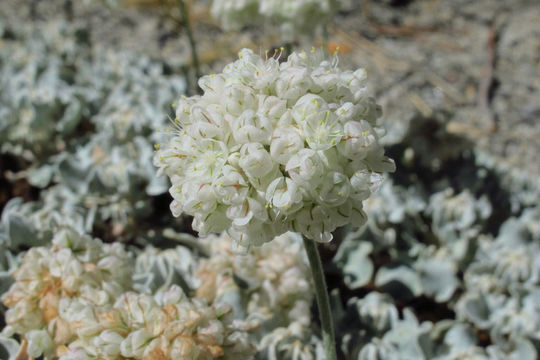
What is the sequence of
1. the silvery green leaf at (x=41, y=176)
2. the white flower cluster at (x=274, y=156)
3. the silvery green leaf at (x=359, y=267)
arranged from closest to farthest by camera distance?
the white flower cluster at (x=274, y=156) → the silvery green leaf at (x=359, y=267) → the silvery green leaf at (x=41, y=176)

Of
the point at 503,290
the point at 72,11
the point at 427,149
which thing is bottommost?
the point at 503,290

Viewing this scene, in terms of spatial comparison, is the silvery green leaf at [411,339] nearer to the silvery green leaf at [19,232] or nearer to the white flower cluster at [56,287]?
the white flower cluster at [56,287]

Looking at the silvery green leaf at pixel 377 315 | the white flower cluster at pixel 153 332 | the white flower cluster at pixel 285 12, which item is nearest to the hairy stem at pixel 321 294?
the white flower cluster at pixel 153 332

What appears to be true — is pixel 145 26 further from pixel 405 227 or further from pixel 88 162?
pixel 405 227

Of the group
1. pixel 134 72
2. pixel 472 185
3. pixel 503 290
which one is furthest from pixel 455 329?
pixel 134 72

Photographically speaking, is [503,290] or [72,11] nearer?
[503,290]
